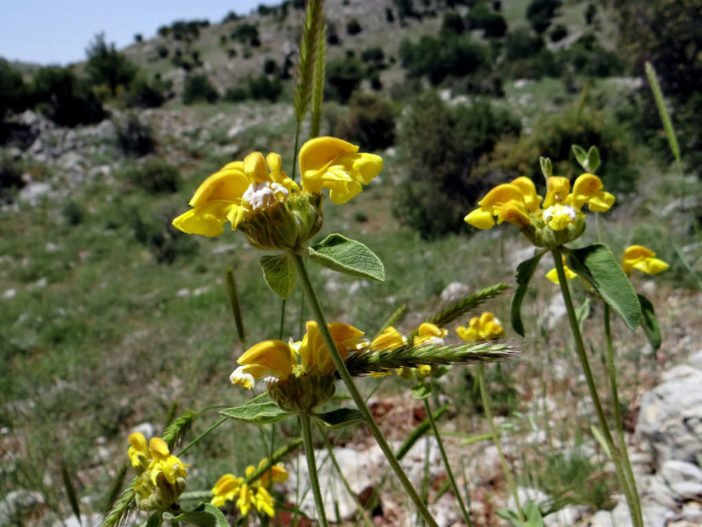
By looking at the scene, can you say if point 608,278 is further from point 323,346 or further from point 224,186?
point 224,186

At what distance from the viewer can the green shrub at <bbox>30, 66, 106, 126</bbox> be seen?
57.0ft

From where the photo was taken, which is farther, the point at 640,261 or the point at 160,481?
the point at 640,261

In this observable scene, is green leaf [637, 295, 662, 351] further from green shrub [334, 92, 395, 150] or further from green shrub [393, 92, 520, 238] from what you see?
green shrub [334, 92, 395, 150]

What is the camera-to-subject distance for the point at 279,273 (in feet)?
1.96

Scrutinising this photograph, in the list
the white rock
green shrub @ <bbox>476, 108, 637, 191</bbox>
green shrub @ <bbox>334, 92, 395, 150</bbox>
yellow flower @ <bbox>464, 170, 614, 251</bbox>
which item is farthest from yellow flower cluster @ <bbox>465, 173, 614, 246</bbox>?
green shrub @ <bbox>334, 92, 395, 150</bbox>

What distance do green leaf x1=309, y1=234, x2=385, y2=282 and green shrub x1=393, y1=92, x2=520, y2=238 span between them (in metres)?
8.27

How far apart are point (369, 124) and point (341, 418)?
1491 centimetres

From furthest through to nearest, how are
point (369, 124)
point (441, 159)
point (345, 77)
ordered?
point (345, 77), point (369, 124), point (441, 159)

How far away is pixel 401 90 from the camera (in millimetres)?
20766

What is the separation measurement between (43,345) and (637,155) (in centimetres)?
1097

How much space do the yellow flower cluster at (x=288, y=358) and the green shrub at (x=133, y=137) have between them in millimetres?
16850

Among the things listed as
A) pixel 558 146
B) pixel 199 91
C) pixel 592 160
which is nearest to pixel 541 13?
pixel 199 91

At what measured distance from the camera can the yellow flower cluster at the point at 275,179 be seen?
2.01 feet

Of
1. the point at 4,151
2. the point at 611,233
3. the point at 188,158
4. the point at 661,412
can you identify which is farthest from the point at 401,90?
the point at 661,412
